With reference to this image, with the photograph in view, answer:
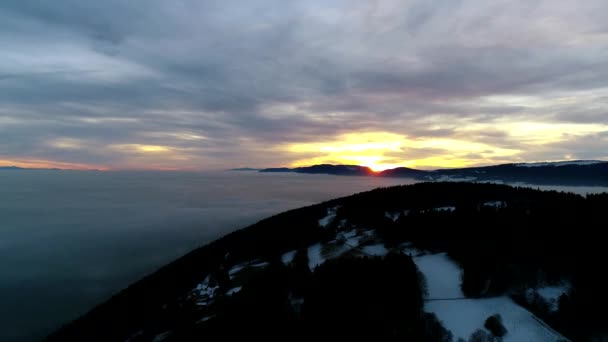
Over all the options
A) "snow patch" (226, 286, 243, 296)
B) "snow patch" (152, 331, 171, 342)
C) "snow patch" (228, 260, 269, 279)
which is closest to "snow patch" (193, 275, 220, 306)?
"snow patch" (226, 286, 243, 296)

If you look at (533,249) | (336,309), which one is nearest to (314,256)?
(336,309)

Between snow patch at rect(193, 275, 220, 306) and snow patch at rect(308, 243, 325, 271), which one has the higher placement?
snow patch at rect(308, 243, 325, 271)

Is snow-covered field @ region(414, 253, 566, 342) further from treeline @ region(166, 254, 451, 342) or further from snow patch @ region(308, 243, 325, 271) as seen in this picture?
snow patch @ region(308, 243, 325, 271)

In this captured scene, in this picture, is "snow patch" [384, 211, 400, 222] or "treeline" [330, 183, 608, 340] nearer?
"treeline" [330, 183, 608, 340]

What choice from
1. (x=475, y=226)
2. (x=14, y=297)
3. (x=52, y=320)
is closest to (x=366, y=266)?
(x=475, y=226)

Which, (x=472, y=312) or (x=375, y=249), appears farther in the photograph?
(x=375, y=249)

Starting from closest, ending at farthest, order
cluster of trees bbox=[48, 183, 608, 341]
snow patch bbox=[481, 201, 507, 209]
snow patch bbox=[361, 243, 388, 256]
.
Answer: cluster of trees bbox=[48, 183, 608, 341] → snow patch bbox=[361, 243, 388, 256] → snow patch bbox=[481, 201, 507, 209]

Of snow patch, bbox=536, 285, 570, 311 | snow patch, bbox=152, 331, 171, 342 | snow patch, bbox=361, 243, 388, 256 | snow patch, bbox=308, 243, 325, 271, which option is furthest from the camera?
snow patch, bbox=361, 243, 388, 256

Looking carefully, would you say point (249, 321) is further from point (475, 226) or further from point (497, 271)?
point (475, 226)

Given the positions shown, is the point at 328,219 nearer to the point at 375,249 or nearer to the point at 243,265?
the point at 243,265
